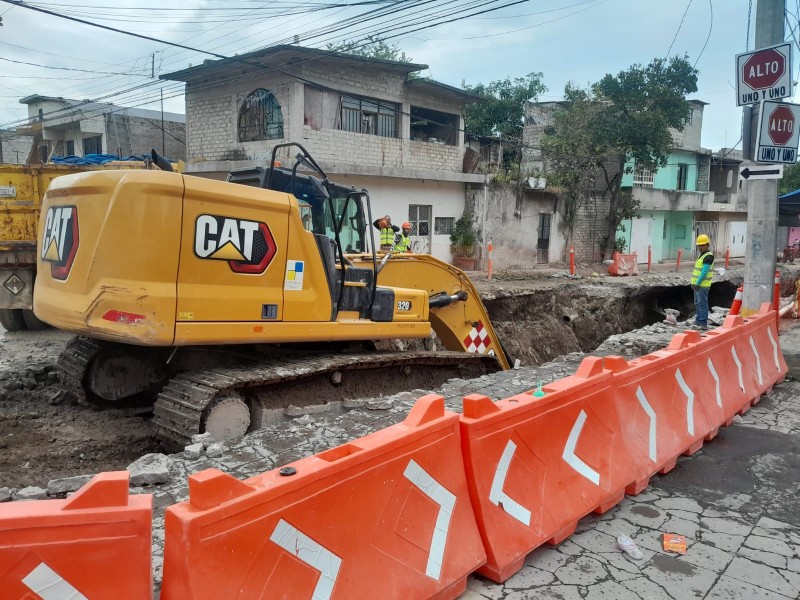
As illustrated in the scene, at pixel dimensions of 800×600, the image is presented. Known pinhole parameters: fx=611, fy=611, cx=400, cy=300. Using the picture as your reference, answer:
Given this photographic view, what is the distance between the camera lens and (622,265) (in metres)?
22.8

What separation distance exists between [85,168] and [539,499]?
31.2ft

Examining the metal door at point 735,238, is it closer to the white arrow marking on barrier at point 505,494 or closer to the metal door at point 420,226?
the metal door at point 420,226

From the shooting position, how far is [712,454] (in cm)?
502

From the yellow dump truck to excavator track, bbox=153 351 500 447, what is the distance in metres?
4.92

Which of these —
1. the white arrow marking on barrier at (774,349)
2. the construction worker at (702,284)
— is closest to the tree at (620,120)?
the construction worker at (702,284)

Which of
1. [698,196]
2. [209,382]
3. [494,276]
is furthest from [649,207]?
[209,382]

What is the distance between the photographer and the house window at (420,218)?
65.0 feet

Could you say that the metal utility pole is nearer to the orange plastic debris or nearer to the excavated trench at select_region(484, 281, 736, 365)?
the orange plastic debris

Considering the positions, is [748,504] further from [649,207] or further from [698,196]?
[698,196]

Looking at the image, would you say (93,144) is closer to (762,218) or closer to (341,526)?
(762,218)

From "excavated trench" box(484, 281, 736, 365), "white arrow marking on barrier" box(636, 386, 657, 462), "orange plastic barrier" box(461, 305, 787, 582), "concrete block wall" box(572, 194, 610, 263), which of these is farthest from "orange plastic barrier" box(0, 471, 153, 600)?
"concrete block wall" box(572, 194, 610, 263)

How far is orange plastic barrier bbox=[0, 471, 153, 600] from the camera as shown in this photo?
1.84m

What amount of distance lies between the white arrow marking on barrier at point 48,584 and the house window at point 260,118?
16.3 m

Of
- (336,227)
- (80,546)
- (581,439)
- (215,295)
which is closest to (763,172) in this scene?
(336,227)
